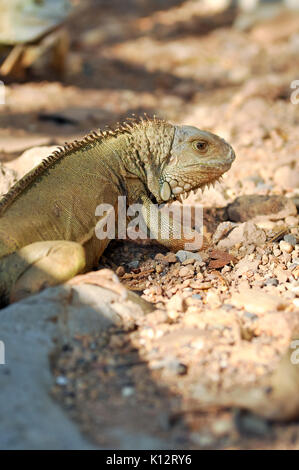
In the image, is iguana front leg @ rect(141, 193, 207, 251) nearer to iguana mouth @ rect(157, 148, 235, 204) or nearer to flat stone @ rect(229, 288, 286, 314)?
iguana mouth @ rect(157, 148, 235, 204)

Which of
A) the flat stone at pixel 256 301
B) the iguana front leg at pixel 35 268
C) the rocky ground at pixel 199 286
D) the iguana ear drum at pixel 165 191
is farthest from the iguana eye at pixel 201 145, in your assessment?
the iguana front leg at pixel 35 268

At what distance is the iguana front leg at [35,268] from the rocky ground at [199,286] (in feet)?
1.74

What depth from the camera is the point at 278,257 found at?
5516mm

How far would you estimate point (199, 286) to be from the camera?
4.95m

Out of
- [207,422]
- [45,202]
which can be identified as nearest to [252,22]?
[45,202]

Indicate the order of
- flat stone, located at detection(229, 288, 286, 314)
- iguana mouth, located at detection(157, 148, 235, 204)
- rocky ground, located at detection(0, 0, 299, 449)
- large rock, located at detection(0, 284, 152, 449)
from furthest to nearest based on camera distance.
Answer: iguana mouth, located at detection(157, 148, 235, 204), flat stone, located at detection(229, 288, 286, 314), rocky ground, located at detection(0, 0, 299, 449), large rock, located at detection(0, 284, 152, 449)

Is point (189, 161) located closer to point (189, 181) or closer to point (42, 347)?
point (189, 181)

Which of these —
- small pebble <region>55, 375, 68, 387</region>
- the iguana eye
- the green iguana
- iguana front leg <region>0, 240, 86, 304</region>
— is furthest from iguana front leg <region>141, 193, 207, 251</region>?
small pebble <region>55, 375, 68, 387</region>

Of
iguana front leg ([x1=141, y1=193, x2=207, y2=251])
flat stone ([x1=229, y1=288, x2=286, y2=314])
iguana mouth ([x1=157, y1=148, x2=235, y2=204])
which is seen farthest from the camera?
iguana mouth ([x1=157, y1=148, x2=235, y2=204])

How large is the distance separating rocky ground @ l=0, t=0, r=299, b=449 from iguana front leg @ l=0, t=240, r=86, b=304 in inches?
20.8

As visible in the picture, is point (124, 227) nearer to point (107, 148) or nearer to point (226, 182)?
point (107, 148)

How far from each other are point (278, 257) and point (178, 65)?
34.5 ft

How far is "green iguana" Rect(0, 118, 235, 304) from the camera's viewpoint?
426 centimetres

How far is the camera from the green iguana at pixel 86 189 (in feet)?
14.0
